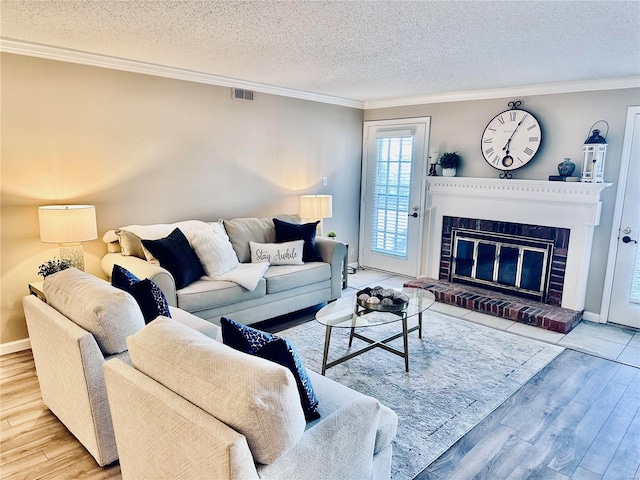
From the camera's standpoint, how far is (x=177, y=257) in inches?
134

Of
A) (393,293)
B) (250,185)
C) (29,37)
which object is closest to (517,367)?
(393,293)

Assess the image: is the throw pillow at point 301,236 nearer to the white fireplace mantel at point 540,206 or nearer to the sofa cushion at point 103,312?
the white fireplace mantel at point 540,206

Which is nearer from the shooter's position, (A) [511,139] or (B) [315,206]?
(A) [511,139]

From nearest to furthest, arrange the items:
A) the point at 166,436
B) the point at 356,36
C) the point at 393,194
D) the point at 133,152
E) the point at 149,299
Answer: the point at 166,436 → the point at 149,299 → the point at 356,36 → the point at 133,152 → the point at 393,194

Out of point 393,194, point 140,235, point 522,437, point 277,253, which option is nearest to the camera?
point 522,437

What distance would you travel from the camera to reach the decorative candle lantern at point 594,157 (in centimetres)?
397

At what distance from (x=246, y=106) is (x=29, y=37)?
80.3 inches

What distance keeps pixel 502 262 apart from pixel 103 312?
415 cm

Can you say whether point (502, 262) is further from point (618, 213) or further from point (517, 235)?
point (618, 213)

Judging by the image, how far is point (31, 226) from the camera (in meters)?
3.36

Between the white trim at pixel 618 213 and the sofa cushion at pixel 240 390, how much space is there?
13.2 feet

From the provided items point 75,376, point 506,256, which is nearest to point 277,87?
point 506,256

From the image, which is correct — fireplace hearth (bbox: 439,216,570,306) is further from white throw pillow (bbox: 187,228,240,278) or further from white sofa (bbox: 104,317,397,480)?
white sofa (bbox: 104,317,397,480)

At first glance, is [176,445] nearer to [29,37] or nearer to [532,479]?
[532,479]
